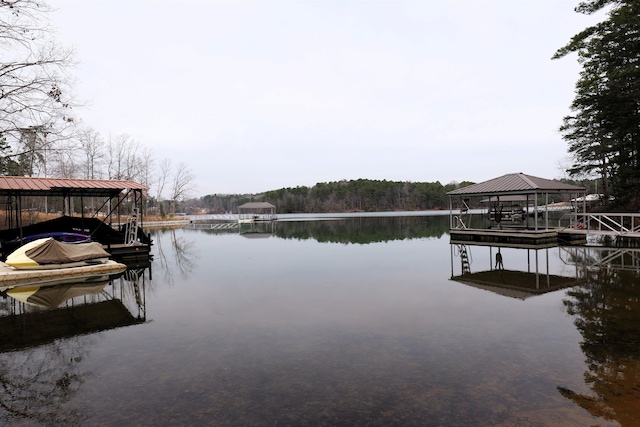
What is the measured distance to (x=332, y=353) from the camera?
5723mm

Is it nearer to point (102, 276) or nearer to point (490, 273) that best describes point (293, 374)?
point (490, 273)

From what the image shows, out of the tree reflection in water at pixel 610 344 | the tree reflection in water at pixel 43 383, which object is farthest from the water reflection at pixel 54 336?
the tree reflection in water at pixel 610 344

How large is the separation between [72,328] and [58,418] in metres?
3.81

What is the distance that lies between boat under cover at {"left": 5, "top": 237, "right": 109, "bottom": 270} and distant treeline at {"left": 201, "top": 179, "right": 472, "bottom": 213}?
9481 cm

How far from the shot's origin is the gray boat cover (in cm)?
1239

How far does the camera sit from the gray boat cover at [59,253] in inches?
488

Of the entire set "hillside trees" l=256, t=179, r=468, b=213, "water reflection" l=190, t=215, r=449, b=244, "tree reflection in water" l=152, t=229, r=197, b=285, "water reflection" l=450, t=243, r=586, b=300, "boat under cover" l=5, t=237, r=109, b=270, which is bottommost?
"water reflection" l=450, t=243, r=586, b=300

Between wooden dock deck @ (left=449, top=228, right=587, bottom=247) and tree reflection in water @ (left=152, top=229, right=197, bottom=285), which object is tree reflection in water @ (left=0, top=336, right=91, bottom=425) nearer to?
tree reflection in water @ (left=152, top=229, right=197, bottom=285)

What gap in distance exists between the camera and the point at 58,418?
400 cm

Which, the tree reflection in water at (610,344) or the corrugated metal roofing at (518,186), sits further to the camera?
the corrugated metal roofing at (518,186)

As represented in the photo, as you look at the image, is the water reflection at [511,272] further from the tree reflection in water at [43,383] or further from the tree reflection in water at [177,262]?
the tree reflection in water at [177,262]

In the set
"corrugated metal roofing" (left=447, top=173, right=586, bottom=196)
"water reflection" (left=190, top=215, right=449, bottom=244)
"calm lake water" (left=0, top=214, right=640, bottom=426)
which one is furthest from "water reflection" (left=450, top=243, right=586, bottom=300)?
"water reflection" (left=190, top=215, right=449, bottom=244)

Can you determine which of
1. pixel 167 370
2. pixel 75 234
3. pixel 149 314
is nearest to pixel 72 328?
pixel 149 314

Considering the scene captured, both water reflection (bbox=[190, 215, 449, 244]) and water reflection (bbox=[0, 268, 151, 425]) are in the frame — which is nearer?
water reflection (bbox=[0, 268, 151, 425])
